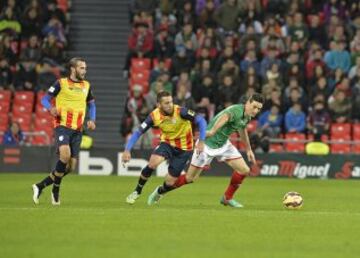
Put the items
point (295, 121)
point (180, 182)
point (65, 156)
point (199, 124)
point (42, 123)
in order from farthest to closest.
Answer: point (42, 123) → point (295, 121) → point (180, 182) → point (65, 156) → point (199, 124)

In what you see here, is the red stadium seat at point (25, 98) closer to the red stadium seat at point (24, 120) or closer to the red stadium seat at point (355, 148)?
the red stadium seat at point (24, 120)

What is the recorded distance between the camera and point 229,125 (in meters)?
17.2

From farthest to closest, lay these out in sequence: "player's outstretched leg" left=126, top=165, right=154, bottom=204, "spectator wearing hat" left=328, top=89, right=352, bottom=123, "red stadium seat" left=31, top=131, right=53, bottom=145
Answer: "spectator wearing hat" left=328, top=89, right=352, bottom=123, "red stadium seat" left=31, top=131, right=53, bottom=145, "player's outstretched leg" left=126, top=165, right=154, bottom=204

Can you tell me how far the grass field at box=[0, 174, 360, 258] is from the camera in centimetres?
1138

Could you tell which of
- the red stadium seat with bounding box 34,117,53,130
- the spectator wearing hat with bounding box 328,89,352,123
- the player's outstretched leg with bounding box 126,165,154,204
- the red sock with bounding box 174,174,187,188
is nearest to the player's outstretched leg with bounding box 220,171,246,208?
the red sock with bounding box 174,174,187,188

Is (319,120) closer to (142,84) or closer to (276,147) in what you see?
(276,147)

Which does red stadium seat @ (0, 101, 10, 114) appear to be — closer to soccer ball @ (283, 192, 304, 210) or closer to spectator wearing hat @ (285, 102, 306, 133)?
spectator wearing hat @ (285, 102, 306, 133)

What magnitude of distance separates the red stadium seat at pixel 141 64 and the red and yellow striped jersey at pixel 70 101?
44.2 feet

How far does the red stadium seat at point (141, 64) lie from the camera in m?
30.6

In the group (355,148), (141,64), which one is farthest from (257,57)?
(355,148)

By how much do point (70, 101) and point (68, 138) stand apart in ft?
2.02

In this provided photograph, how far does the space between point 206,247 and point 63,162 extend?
5525mm

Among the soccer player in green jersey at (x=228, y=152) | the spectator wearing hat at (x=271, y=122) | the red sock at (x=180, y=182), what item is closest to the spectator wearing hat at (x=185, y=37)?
the spectator wearing hat at (x=271, y=122)

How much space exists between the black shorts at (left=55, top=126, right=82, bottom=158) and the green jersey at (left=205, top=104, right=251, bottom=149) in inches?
82.2
